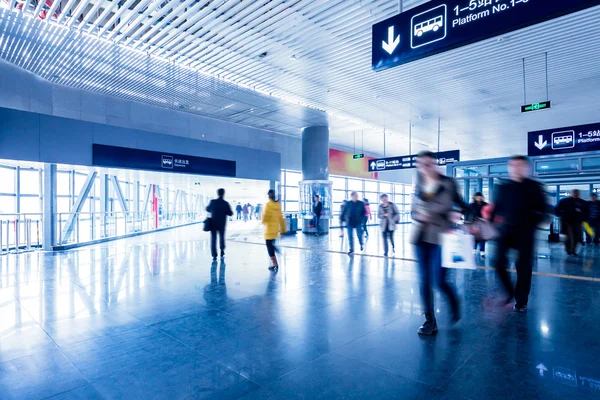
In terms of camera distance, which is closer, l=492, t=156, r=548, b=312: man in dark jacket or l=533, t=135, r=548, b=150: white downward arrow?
l=492, t=156, r=548, b=312: man in dark jacket

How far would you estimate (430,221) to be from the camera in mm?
3234

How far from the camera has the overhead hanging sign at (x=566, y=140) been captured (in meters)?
9.84

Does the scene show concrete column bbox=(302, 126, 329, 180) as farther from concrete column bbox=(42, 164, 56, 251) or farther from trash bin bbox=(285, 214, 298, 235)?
concrete column bbox=(42, 164, 56, 251)

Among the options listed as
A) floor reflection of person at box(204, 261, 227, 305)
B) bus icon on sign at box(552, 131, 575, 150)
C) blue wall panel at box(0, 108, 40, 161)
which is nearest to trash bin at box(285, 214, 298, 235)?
floor reflection of person at box(204, 261, 227, 305)

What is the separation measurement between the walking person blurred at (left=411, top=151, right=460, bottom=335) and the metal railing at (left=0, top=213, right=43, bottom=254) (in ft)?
34.9

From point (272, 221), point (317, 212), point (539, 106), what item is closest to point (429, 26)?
point (272, 221)

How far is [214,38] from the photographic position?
7086mm

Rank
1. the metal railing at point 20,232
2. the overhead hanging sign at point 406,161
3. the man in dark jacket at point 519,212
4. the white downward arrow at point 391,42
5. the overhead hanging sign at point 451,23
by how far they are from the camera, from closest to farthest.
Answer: the overhead hanging sign at point 451,23
the man in dark jacket at point 519,212
the white downward arrow at point 391,42
the metal railing at point 20,232
the overhead hanging sign at point 406,161

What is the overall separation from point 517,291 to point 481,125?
1249 cm

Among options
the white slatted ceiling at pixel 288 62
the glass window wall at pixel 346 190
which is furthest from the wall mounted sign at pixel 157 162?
the glass window wall at pixel 346 190

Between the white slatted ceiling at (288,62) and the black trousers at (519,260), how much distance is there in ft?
14.7

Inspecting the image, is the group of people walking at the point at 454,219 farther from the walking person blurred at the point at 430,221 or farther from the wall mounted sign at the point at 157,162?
the wall mounted sign at the point at 157,162

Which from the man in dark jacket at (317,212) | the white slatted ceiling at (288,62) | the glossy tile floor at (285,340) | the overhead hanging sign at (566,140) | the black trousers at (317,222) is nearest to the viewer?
the glossy tile floor at (285,340)

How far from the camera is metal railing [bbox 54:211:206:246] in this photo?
35.4 ft
